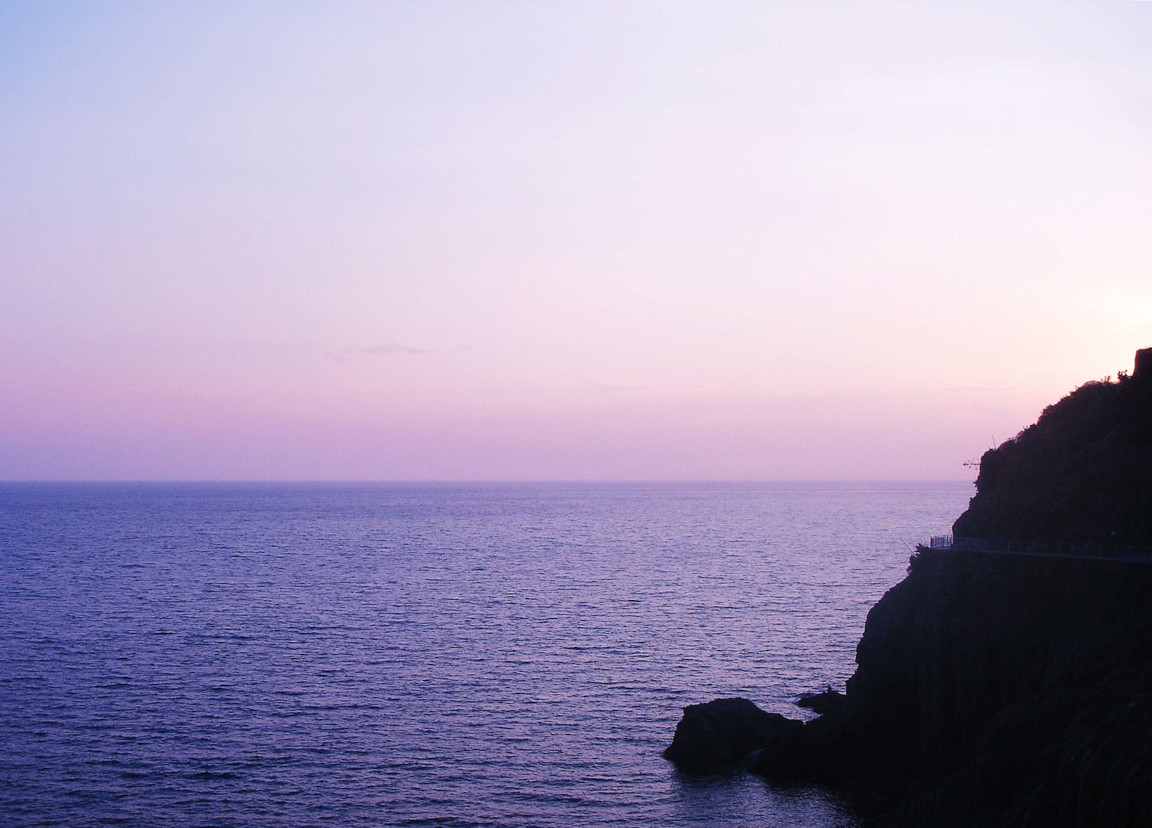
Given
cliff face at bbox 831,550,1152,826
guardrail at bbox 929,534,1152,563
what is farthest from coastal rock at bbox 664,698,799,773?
guardrail at bbox 929,534,1152,563

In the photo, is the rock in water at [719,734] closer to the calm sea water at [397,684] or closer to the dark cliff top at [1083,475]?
the calm sea water at [397,684]

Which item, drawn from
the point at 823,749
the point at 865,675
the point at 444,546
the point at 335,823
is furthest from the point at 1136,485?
the point at 444,546

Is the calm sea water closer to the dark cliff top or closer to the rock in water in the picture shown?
the rock in water

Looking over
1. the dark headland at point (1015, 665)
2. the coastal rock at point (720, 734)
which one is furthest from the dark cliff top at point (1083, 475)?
the coastal rock at point (720, 734)

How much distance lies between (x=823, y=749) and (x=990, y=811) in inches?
572

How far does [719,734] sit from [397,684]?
22.1 meters

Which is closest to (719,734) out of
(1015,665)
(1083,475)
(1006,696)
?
(1006,696)

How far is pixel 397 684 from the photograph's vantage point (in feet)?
193

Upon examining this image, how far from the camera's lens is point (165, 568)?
119000mm

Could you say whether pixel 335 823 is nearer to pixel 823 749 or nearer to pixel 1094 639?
pixel 823 749

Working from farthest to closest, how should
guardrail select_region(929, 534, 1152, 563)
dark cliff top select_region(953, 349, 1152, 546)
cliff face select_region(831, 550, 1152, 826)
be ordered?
dark cliff top select_region(953, 349, 1152, 546) → guardrail select_region(929, 534, 1152, 563) → cliff face select_region(831, 550, 1152, 826)

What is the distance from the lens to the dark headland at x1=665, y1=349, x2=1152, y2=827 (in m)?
29.2

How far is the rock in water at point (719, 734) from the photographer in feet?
146

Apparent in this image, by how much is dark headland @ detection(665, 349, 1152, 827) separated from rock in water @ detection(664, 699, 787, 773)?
0.09 meters
